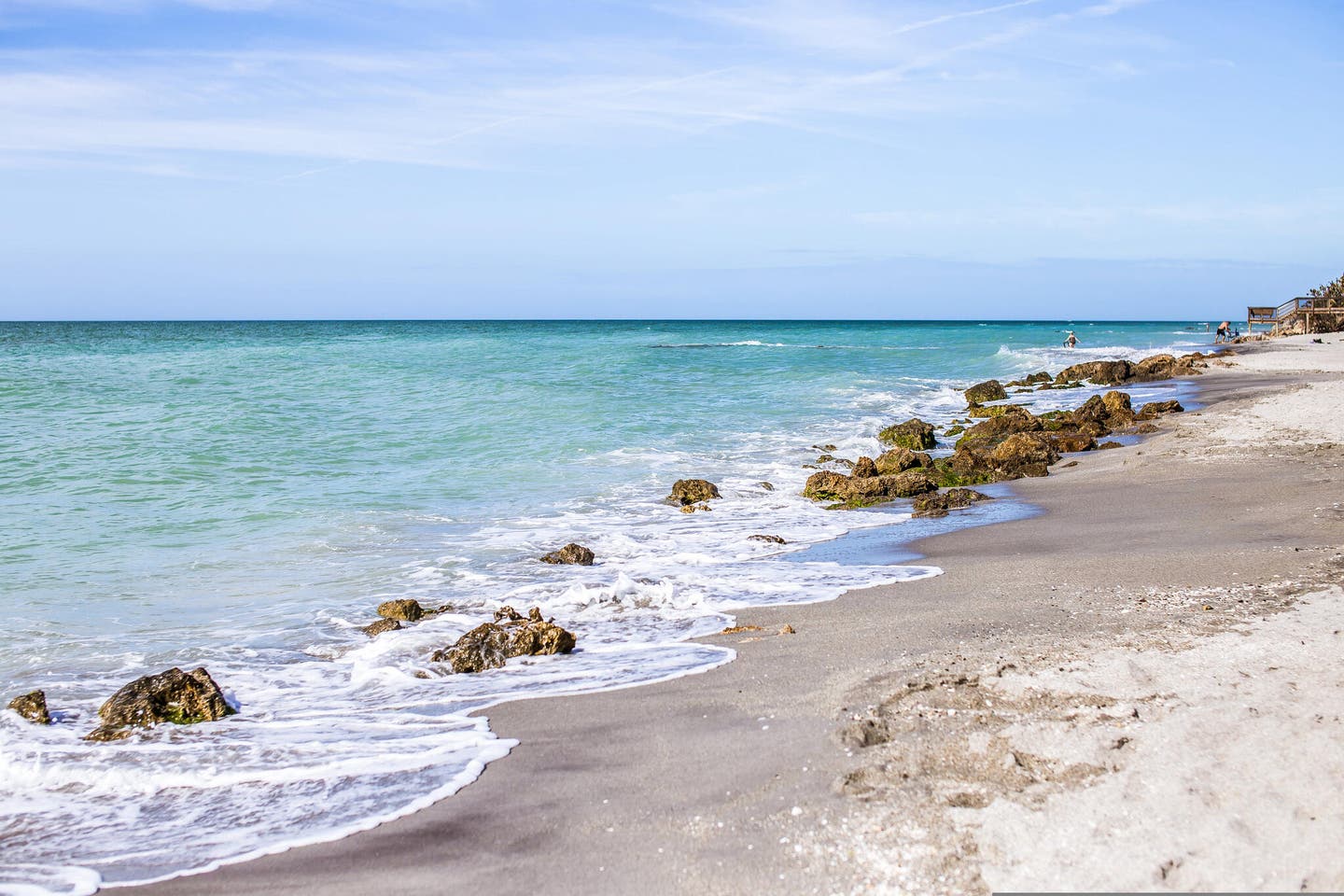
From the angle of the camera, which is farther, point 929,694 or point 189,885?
point 929,694

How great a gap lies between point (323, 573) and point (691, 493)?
475cm

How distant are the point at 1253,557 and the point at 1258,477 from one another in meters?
4.11

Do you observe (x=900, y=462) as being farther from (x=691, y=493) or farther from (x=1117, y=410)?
(x=1117, y=410)

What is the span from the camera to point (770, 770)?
152 inches

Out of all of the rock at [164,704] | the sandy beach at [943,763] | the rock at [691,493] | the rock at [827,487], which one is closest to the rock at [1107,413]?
the rock at [827,487]

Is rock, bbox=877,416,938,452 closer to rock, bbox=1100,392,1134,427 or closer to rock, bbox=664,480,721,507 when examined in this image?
rock, bbox=1100,392,1134,427

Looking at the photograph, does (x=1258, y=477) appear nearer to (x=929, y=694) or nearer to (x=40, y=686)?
(x=929, y=694)

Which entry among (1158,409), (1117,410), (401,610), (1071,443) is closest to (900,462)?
(1071,443)

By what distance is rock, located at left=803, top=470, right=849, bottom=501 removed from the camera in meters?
11.7

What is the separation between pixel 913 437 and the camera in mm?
16531

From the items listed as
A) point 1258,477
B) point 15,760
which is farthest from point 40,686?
point 1258,477

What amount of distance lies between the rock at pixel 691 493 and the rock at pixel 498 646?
18.7 ft

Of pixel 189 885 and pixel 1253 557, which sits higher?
pixel 1253 557

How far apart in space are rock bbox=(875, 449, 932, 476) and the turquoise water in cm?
129
